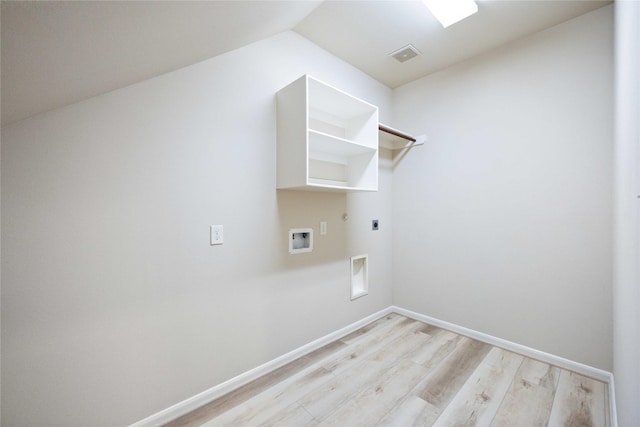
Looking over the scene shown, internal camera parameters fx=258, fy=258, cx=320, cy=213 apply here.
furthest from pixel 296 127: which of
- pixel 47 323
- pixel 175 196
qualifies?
pixel 47 323

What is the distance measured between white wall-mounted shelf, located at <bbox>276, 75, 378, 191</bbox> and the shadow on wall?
0.50 ft

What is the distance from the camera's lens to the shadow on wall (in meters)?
2.02

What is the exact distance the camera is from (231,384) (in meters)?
1.72

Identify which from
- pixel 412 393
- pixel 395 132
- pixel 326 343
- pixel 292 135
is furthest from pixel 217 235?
pixel 395 132

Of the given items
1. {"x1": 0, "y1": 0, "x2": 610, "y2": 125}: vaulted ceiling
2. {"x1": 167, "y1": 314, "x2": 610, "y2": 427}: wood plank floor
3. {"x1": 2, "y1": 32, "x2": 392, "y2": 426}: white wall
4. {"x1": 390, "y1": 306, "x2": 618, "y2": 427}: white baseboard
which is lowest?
{"x1": 167, "y1": 314, "x2": 610, "y2": 427}: wood plank floor

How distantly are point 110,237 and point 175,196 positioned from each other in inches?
14.4

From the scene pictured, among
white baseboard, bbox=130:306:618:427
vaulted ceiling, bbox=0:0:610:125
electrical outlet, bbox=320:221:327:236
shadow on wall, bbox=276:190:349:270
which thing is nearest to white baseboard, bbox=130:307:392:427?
white baseboard, bbox=130:306:618:427

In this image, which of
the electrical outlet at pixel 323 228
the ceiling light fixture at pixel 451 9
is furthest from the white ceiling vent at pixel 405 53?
the electrical outlet at pixel 323 228

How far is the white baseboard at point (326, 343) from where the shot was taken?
1.49 m

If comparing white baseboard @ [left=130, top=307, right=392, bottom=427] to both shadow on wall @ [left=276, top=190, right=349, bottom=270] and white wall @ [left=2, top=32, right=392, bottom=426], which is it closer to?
white wall @ [left=2, top=32, right=392, bottom=426]

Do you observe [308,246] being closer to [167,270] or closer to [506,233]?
[167,270]

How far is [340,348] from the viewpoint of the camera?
2.25 metres

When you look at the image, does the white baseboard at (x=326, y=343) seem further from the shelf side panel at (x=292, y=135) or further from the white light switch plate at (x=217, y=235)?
the shelf side panel at (x=292, y=135)

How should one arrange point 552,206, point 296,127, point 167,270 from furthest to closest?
point 552,206
point 296,127
point 167,270
